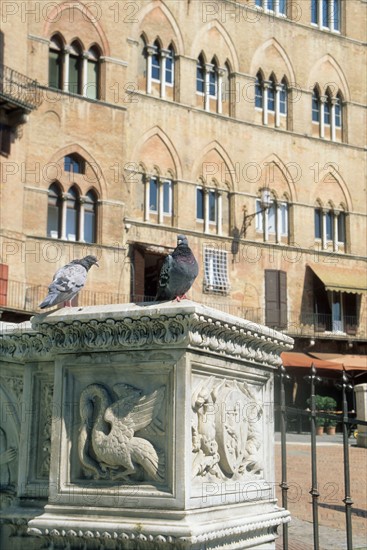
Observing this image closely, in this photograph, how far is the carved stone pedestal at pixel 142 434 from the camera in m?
3.71

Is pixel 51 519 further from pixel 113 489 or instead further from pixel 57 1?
pixel 57 1

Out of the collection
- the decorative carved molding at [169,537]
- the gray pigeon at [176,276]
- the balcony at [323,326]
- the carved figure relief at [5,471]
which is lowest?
the decorative carved molding at [169,537]

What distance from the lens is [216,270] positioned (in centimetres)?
3231

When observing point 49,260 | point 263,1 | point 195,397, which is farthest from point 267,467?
point 263,1

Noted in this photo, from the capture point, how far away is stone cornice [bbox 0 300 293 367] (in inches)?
147

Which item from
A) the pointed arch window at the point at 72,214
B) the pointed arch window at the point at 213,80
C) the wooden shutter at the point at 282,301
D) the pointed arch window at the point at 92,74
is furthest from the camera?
the pointed arch window at the point at 213,80

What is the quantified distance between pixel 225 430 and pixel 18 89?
2439 cm

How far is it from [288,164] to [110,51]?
9085 mm

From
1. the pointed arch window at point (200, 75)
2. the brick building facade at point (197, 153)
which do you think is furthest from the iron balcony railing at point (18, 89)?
the pointed arch window at point (200, 75)

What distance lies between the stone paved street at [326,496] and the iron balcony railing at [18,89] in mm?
12974

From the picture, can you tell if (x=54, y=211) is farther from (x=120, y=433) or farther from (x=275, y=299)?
(x=120, y=433)

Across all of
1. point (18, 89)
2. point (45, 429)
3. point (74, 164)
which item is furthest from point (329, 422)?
point (45, 429)

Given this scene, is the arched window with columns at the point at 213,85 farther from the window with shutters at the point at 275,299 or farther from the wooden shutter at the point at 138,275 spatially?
the wooden shutter at the point at 138,275

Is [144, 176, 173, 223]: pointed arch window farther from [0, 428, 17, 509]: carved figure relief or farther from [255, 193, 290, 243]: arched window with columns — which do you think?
[0, 428, 17, 509]: carved figure relief
